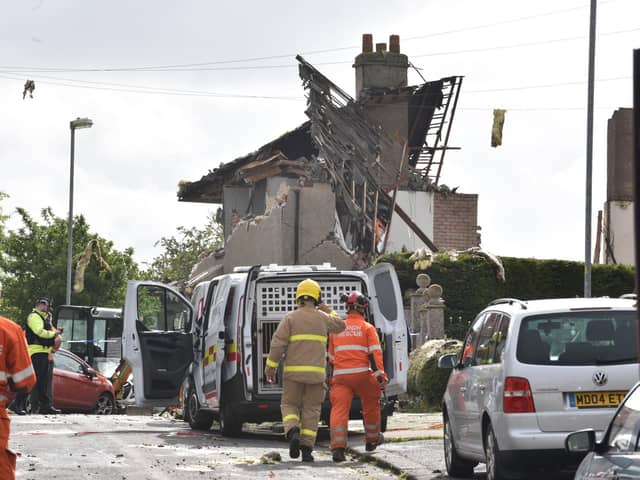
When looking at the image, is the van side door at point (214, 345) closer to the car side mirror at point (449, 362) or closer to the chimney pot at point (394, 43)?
the car side mirror at point (449, 362)

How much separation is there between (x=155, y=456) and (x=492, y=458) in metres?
4.22

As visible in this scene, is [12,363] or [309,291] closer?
[12,363]

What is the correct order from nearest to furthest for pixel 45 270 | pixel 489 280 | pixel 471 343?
pixel 471 343
pixel 489 280
pixel 45 270

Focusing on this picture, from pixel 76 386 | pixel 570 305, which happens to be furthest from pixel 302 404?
pixel 76 386

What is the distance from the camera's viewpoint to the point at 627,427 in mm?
6645

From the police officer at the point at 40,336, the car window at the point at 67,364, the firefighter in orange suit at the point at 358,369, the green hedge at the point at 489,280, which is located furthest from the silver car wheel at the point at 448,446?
the green hedge at the point at 489,280

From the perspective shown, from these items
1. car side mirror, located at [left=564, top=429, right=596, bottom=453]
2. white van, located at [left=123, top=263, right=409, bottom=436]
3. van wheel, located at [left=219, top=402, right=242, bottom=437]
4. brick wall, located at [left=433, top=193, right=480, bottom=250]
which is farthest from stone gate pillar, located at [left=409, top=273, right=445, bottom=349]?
car side mirror, located at [left=564, top=429, right=596, bottom=453]

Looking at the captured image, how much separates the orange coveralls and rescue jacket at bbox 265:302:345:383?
0.76 ft

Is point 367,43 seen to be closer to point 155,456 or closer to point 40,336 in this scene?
point 40,336

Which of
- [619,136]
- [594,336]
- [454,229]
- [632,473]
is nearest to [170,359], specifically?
[594,336]

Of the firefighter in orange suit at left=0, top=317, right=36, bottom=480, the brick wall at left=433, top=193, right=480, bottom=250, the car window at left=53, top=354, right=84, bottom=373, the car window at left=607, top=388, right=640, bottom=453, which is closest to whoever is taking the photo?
the car window at left=607, top=388, right=640, bottom=453

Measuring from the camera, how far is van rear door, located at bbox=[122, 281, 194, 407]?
64.1ft

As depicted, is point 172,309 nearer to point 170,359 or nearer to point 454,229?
point 170,359

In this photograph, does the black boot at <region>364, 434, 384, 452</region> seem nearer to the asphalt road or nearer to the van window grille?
the asphalt road
